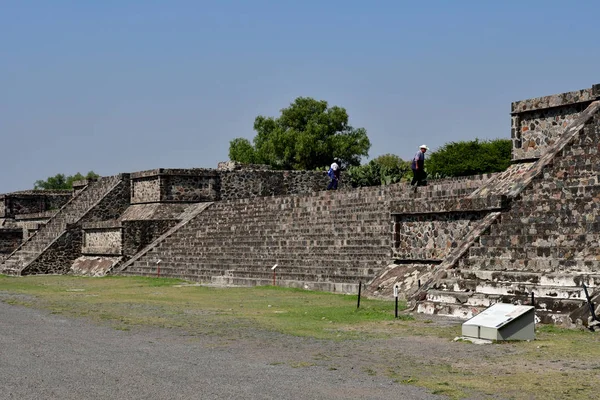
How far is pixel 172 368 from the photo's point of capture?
10148 mm

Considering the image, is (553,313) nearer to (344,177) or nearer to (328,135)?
(344,177)

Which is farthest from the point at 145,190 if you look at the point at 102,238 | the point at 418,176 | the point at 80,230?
the point at 418,176

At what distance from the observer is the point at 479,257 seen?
55.2 ft

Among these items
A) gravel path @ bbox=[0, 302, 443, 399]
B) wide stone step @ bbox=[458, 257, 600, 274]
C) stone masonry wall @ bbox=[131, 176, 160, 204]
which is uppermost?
stone masonry wall @ bbox=[131, 176, 160, 204]

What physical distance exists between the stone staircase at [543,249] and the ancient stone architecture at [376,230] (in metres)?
0.02

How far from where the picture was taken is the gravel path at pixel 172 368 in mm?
8711

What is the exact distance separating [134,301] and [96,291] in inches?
160

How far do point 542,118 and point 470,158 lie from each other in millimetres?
37239

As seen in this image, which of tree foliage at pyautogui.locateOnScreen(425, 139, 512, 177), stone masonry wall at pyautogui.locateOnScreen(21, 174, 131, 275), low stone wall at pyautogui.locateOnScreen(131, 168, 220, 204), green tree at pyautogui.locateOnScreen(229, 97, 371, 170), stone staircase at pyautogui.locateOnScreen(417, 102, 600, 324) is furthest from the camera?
green tree at pyautogui.locateOnScreen(229, 97, 371, 170)

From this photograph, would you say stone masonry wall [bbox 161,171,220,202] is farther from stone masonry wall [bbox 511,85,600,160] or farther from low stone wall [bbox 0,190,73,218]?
stone masonry wall [bbox 511,85,600,160]

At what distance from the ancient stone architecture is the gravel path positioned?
452 cm

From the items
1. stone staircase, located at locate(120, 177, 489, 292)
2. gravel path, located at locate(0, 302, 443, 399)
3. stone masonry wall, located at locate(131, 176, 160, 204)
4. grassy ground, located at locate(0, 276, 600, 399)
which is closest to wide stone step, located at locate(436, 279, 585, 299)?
grassy ground, located at locate(0, 276, 600, 399)

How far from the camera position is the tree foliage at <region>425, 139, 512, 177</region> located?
56.1 meters

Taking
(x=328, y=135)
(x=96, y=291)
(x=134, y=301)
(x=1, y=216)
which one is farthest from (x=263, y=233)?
(x=328, y=135)
